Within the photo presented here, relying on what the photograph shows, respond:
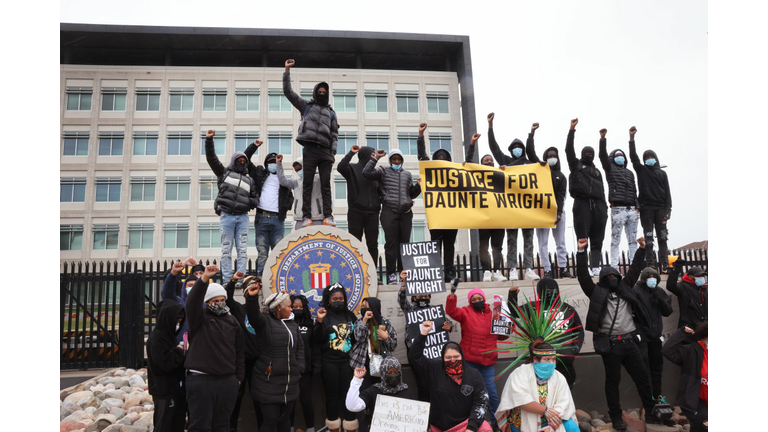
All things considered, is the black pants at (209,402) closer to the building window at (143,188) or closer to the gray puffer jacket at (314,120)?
the gray puffer jacket at (314,120)

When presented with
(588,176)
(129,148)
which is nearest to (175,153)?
(129,148)

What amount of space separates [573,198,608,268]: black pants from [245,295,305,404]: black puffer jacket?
558 cm

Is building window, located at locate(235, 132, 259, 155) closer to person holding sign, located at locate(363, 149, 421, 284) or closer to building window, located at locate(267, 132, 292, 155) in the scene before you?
building window, located at locate(267, 132, 292, 155)

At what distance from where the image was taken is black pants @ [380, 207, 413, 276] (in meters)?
8.61

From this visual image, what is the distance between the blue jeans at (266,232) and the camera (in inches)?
344

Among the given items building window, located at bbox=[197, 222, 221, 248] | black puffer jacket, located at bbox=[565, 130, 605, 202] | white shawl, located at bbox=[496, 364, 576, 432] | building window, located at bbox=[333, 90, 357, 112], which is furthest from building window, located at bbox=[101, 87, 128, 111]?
white shawl, located at bbox=[496, 364, 576, 432]

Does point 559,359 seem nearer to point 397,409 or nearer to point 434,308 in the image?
point 434,308

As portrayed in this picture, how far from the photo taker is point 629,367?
745cm

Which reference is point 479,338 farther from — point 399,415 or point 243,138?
point 243,138

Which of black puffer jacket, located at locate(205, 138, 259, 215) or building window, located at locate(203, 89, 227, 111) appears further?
building window, located at locate(203, 89, 227, 111)

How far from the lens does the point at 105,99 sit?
4116cm

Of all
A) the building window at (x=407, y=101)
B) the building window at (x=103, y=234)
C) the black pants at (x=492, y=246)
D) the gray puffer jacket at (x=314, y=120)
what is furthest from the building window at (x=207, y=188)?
the black pants at (x=492, y=246)

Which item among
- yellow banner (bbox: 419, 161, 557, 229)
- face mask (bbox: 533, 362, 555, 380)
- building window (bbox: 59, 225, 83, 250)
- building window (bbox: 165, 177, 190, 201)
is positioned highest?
building window (bbox: 165, 177, 190, 201)

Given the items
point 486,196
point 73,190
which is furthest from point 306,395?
point 73,190
